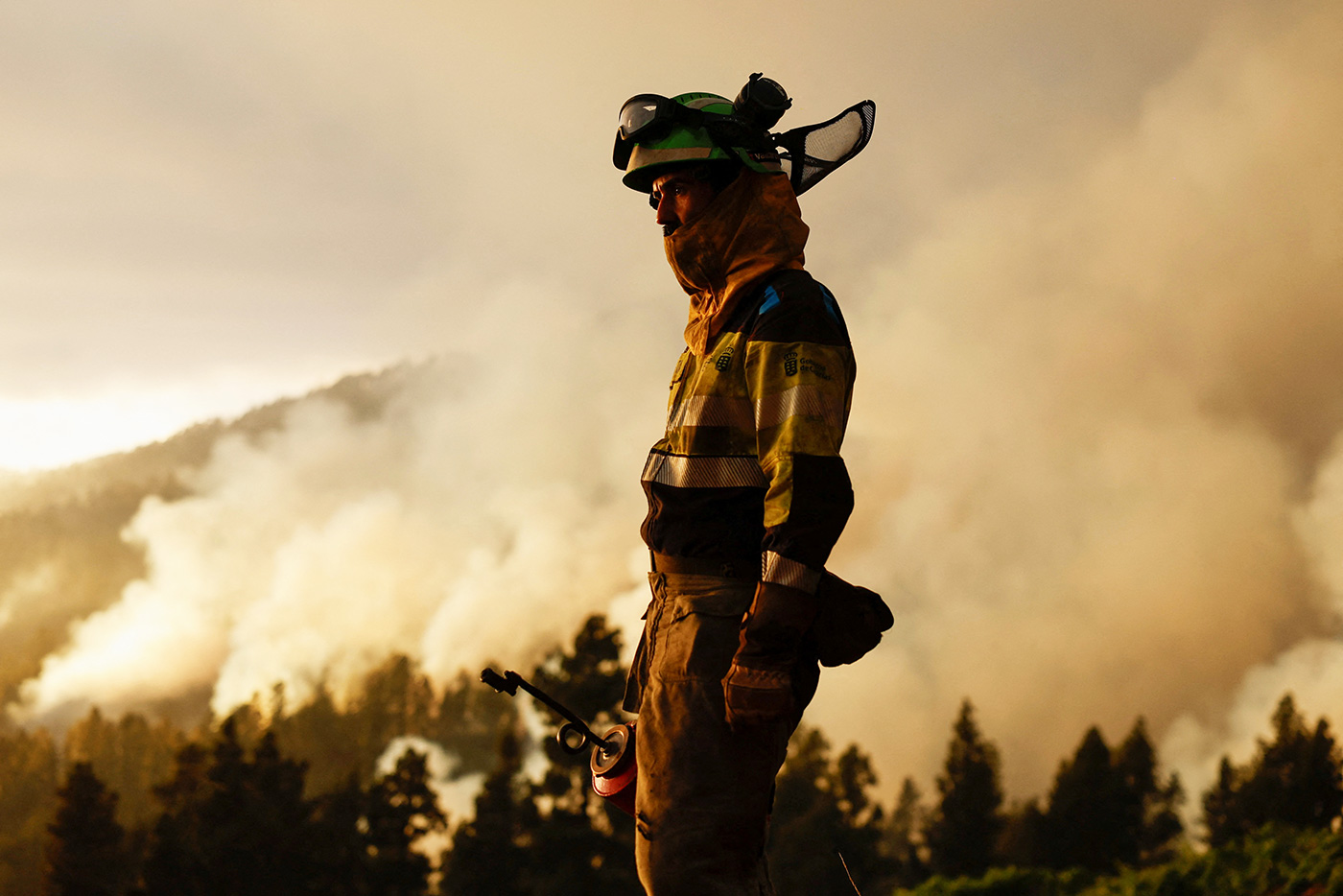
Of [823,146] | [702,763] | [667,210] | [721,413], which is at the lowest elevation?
[702,763]

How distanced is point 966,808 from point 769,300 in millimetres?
30428

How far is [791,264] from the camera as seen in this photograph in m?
4.01

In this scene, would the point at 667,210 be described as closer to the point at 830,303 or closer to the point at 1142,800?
the point at 830,303

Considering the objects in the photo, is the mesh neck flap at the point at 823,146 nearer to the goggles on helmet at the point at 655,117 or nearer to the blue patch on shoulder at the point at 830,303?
the goggles on helmet at the point at 655,117

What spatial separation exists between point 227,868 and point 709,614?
1279 inches

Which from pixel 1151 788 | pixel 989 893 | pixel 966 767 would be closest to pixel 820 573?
pixel 989 893

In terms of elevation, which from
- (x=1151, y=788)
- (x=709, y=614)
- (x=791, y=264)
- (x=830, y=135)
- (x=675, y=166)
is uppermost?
(x=1151, y=788)

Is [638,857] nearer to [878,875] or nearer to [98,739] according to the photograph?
[878,875]

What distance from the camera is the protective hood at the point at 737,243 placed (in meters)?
3.97

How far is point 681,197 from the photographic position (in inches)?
163

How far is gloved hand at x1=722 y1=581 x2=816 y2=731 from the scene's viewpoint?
10.9 ft

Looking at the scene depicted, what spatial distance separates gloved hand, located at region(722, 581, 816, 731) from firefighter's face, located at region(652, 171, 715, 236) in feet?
5.40

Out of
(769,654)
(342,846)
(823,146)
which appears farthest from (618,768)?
(342,846)

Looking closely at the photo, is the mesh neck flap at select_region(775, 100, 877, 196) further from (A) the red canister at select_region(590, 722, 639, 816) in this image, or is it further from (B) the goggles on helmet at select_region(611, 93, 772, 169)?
(A) the red canister at select_region(590, 722, 639, 816)
